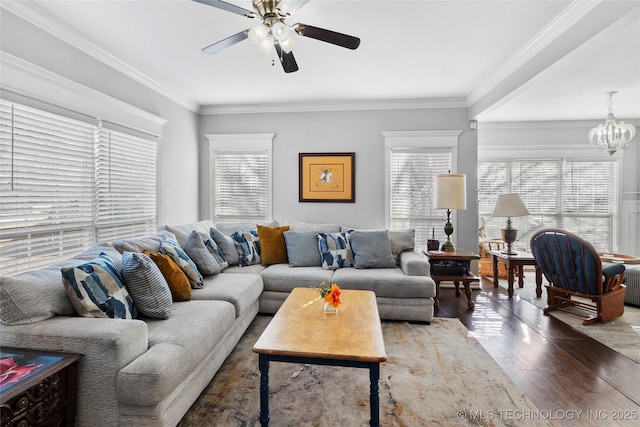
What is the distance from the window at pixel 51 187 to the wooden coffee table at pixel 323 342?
79.6 inches

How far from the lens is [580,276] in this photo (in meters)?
3.37

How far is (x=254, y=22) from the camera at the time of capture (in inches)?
103

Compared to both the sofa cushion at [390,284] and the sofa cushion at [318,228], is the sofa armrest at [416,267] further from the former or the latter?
the sofa cushion at [318,228]

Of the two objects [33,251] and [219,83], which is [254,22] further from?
[33,251]

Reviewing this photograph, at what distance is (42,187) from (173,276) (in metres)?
1.30

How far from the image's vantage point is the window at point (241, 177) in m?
5.00

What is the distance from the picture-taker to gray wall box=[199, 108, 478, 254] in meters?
4.71

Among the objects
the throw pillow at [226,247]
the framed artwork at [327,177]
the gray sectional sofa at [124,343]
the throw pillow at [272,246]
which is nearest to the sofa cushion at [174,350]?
the gray sectional sofa at [124,343]

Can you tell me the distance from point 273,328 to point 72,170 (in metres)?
2.36

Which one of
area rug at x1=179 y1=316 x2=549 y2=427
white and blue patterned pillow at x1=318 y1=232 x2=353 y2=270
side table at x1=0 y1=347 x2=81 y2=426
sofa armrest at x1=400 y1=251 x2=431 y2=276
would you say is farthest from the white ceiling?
area rug at x1=179 y1=316 x2=549 y2=427

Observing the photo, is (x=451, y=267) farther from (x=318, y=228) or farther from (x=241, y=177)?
(x=241, y=177)

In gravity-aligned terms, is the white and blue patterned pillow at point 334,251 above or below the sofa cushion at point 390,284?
above

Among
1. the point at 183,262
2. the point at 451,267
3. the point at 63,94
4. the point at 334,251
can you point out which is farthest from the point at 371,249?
the point at 63,94

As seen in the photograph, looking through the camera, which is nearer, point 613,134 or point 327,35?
point 327,35
